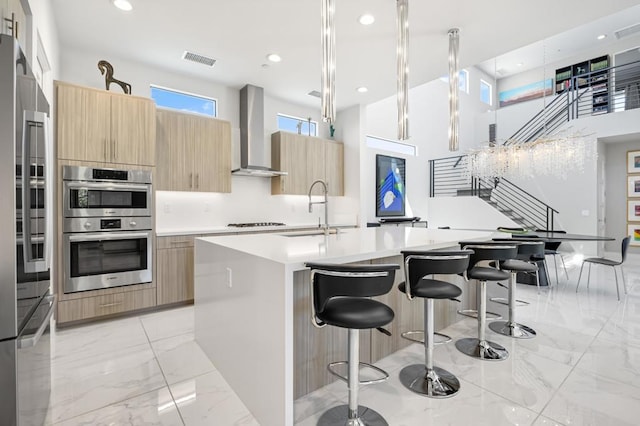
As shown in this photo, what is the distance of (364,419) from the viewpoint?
1.78m

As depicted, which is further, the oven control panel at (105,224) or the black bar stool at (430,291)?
the oven control panel at (105,224)

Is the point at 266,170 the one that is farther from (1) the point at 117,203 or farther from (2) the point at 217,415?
(2) the point at 217,415

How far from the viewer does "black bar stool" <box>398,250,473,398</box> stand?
6.30 feet

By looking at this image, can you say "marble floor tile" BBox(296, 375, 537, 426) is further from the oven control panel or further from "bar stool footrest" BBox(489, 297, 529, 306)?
the oven control panel

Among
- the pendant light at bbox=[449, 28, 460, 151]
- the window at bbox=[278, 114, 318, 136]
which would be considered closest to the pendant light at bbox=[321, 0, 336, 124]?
the pendant light at bbox=[449, 28, 460, 151]

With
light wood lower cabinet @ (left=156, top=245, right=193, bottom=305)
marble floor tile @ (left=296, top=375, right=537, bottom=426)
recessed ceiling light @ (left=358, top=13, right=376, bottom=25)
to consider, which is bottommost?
marble floor tile @ (left=296, top=375, right=537, bottom=426)

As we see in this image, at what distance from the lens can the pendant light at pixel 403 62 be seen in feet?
8.36

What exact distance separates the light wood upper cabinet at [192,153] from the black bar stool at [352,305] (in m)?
3.23

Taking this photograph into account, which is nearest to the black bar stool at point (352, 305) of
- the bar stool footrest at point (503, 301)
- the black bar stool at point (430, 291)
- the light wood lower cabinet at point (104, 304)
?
the black bar stool at point (430, 291)

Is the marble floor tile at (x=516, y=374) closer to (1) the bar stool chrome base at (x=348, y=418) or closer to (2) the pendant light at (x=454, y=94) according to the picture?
(1) the bar stool chrome base at (x=348, y=418)

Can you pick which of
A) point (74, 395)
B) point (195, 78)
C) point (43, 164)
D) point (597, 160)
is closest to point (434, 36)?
point (195, 78)

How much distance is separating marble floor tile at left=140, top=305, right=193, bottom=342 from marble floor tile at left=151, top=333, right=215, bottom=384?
0.14 metres

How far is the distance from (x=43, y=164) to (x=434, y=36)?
12.4 feet

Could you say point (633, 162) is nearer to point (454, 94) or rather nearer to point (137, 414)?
point (454, 94)
